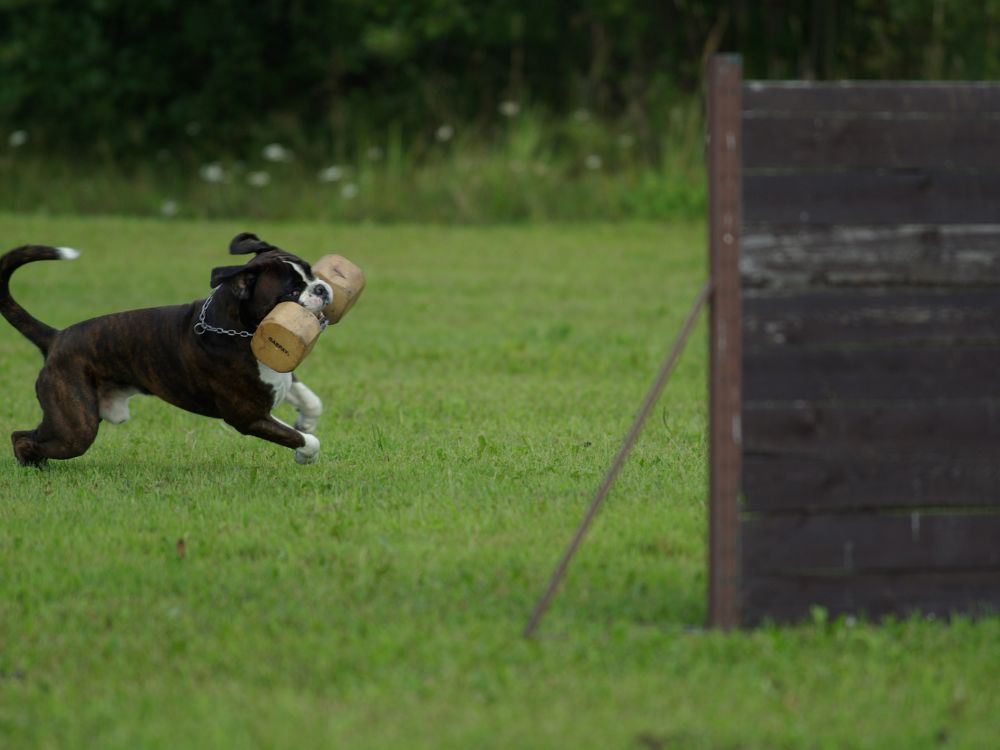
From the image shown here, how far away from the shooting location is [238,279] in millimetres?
6344

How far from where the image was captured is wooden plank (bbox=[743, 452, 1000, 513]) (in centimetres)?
420

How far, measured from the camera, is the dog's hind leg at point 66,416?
6.57 m

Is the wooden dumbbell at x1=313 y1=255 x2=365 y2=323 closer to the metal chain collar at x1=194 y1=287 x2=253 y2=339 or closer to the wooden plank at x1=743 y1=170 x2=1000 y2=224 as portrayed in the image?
the metal chain collar at x1=194 y1=287 x2=253 y2=339

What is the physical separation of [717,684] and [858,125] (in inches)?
65.6

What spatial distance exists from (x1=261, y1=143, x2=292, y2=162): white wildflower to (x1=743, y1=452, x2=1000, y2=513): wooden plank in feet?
54.3

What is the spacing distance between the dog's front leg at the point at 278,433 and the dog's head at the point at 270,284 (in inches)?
20.0

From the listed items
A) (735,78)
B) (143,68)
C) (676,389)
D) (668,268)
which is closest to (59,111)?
(143,68)

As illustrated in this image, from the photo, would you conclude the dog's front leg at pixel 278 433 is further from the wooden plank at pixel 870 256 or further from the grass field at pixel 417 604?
the wooden plank at pixel 870 256

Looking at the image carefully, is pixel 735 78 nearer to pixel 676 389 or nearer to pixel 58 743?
pixel 58 743

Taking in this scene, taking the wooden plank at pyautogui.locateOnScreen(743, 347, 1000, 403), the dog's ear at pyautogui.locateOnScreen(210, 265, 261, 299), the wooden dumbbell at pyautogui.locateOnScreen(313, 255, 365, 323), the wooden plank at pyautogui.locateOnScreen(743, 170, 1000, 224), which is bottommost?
the wooden dumbbell at pyautogui.locateOnScreen(313, 255, 365, 323)

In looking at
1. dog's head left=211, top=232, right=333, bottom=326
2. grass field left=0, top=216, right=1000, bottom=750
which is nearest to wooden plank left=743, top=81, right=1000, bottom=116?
grass field left=0, top=216, right=1000, bottom=750

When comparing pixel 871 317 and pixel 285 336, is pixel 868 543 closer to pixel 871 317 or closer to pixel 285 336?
pixel 871 317

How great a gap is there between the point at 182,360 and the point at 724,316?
316cm

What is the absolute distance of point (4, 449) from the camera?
745cm
